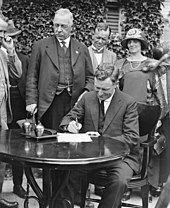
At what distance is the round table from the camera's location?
2.97 metres

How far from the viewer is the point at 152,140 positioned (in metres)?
4.08

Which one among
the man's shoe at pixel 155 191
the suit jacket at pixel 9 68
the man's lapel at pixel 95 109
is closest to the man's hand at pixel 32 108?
the suit jacket at pixel 9 68

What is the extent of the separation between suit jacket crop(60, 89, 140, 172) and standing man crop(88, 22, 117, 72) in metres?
1.39

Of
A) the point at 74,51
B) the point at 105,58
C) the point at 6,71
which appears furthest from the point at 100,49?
the point at 6,71

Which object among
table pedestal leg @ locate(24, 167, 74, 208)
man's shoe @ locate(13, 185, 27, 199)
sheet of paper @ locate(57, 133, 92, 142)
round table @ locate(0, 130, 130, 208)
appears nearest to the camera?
round table @ locate(0, 130, 130, 208)

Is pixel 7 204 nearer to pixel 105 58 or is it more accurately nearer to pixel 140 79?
pixel 140 79

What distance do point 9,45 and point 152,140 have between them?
1558mm

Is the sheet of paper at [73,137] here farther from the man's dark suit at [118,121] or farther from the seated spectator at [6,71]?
the seated spectator at [6,71]

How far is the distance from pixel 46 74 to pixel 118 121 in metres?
1.02

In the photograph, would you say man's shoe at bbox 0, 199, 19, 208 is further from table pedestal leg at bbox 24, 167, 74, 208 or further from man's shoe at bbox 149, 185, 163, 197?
man's shoe at bbox 149, 185, 163, 197

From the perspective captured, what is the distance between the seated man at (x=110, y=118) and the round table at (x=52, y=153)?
0.68ft

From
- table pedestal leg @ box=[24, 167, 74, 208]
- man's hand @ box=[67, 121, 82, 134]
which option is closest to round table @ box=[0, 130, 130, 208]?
table pedestal leg @ box=[24, 167, 74, 208]

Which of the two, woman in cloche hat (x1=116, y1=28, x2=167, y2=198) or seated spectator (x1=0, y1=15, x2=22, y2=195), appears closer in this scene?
seated spectator (x1=0, y1=15, x2=22, y2=195)

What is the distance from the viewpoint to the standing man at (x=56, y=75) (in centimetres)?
454
